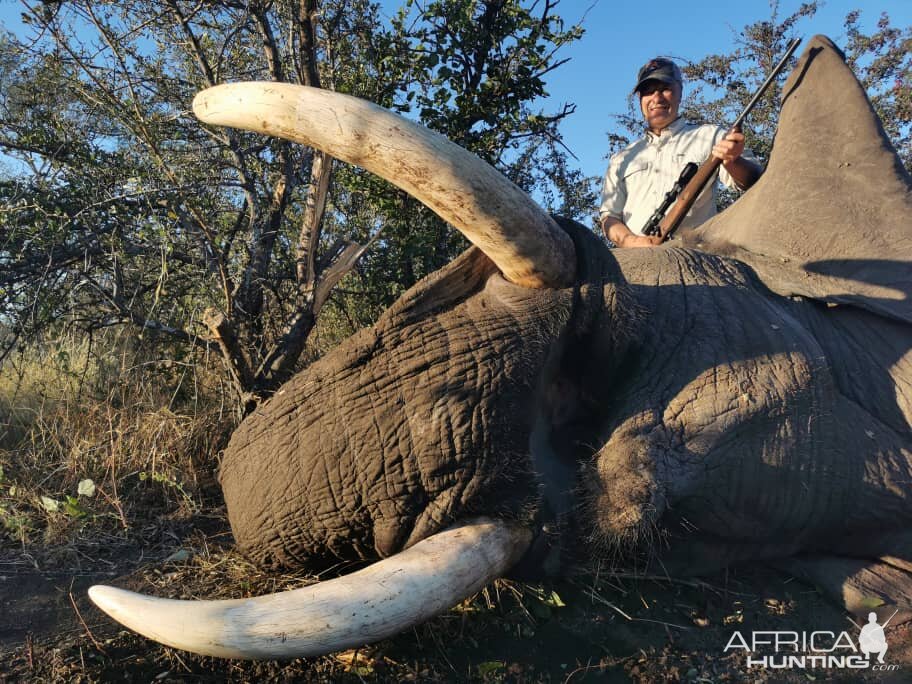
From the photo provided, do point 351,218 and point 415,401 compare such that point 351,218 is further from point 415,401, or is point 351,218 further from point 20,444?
point 415,401

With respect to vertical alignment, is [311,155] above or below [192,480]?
above

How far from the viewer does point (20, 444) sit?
3613 mm

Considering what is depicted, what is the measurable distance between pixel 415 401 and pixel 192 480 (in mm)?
1909

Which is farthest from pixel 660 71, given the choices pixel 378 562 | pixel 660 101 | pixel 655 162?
pixel 378 562

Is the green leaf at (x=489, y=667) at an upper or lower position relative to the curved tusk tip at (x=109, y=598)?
lower

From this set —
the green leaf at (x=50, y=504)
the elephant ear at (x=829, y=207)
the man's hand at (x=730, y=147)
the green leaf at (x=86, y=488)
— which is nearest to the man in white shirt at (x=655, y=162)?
the man's hand at (x=730, y=147)

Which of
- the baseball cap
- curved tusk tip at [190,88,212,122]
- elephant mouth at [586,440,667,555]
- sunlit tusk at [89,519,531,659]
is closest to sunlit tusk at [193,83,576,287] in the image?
curved tusk tip at [190,88,212,122]

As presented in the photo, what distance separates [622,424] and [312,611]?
4.03ft

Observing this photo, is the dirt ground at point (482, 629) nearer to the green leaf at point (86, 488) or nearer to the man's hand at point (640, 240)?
the green leaf at point (86, 488)

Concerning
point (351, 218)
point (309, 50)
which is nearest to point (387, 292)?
point (351, 218)

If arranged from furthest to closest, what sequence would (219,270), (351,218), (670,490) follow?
(351,218) < (219,270) < (670,490)

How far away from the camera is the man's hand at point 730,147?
3.93 meters

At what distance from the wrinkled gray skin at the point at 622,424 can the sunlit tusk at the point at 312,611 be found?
8.3 inches

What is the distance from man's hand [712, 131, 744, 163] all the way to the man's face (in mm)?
1103
